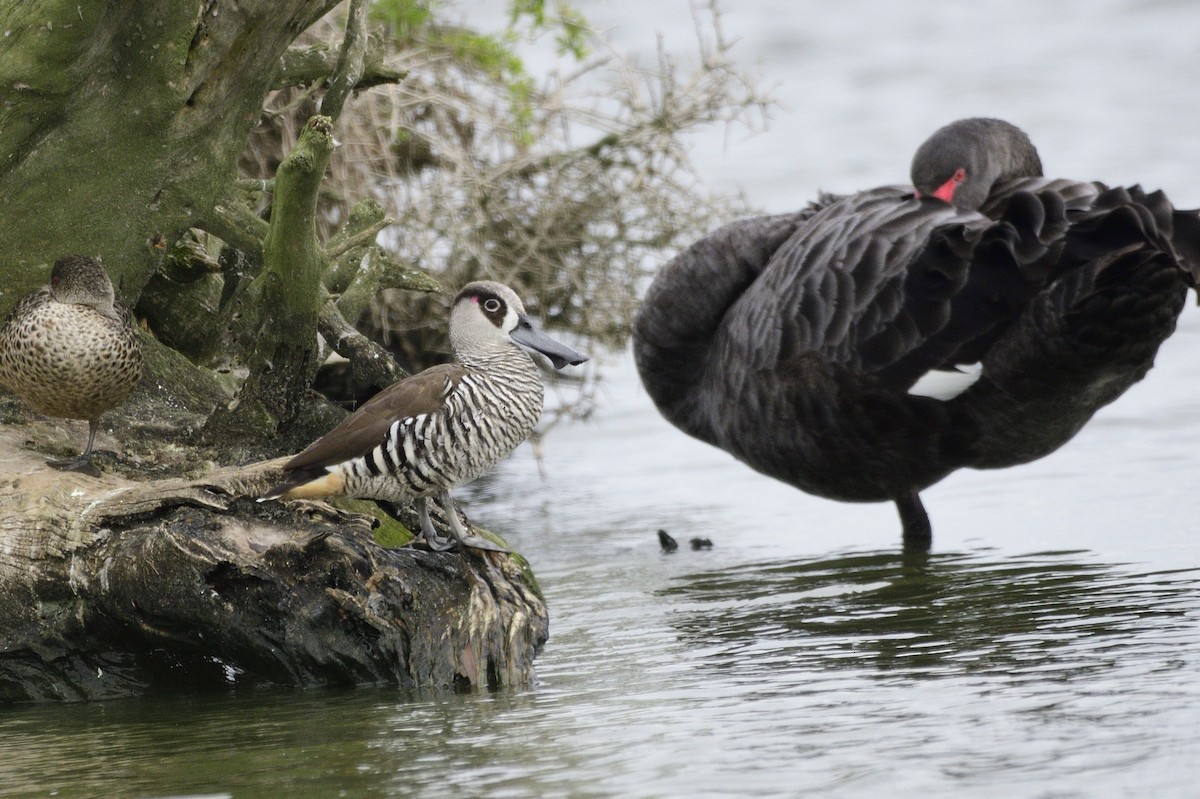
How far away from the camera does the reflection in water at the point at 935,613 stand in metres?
4.59

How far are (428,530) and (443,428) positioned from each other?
0.54m

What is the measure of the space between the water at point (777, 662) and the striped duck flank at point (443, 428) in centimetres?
67

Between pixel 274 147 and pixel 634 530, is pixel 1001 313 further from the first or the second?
pixel 274 147

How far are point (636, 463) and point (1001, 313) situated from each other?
4511mm

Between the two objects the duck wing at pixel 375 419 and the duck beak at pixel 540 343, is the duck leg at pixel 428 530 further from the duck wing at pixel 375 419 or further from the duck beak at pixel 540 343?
the duck beak at pixel 540 343

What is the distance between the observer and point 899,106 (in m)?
18.5

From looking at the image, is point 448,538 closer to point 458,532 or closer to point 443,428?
point 458,532

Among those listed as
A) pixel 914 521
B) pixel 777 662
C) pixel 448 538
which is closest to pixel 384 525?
pixel 448 538

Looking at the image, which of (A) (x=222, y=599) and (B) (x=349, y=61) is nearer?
(A) (x=222, y=599)

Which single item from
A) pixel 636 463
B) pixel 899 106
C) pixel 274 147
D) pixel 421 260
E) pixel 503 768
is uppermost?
pixel 899 106

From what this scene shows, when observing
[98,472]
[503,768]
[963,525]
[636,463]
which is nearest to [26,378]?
[98,472]

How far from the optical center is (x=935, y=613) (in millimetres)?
5453

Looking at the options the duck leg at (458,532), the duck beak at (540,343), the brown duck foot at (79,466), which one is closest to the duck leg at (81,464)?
the brown duck foot at (79,466)

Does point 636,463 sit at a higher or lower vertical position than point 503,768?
higher
